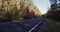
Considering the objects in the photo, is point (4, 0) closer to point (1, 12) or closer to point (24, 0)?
point (1, 12)

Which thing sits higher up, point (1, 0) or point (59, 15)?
point (1, 0)

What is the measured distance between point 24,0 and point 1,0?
665 inches

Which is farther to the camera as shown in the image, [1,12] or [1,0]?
[1,0]

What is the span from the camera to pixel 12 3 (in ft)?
135

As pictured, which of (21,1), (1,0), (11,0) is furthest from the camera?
(21,1)

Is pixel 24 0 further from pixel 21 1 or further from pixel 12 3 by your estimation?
pixel 12 3

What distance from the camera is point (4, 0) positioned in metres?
40.0

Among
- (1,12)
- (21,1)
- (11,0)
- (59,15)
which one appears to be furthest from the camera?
(21,1)

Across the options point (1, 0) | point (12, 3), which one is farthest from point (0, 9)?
point (12, 3)

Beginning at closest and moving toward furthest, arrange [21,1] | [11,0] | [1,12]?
[1,12] → [11,0] → [21,1]

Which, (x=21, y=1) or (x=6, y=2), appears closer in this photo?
(x=6, y=2)

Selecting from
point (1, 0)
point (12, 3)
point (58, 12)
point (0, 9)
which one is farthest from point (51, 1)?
point (0, 9)

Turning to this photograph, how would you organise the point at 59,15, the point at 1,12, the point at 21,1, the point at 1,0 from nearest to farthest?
the point at 1,12
the point at 59,15
the point at 1,0
the point at 21,1

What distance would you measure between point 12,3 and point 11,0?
0.73m
